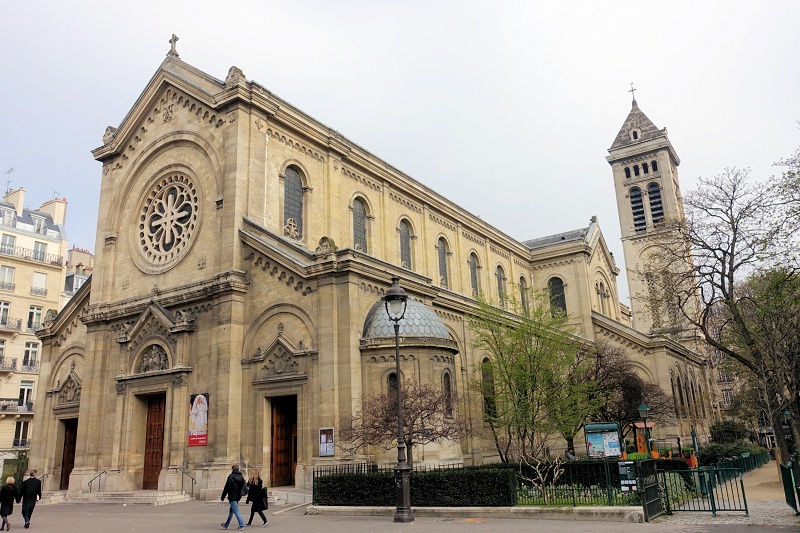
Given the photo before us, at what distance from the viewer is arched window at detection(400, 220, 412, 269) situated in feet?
121

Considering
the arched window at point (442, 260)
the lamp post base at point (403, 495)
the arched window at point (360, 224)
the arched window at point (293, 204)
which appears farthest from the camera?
the arched window at point (442, 260)

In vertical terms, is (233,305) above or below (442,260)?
below

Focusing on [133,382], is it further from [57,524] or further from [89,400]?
[57,524]

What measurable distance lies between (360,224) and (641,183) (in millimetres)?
46777

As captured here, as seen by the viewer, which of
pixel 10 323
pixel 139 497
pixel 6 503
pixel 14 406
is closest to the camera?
pixel 6 503

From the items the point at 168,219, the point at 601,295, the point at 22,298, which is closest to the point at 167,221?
the point at 168,219

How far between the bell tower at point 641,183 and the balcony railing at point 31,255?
176 feet

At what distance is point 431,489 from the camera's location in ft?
55.2

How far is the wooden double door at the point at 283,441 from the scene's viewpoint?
2455 cm

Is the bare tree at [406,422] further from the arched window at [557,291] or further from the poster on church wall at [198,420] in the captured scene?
the arched window at [557,291]

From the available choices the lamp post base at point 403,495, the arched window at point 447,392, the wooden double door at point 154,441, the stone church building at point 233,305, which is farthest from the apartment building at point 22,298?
the lamp post base at point 403,495

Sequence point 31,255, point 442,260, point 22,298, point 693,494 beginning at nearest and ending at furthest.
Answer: point 693,494, point 442,260, point 22,298, point 31,255

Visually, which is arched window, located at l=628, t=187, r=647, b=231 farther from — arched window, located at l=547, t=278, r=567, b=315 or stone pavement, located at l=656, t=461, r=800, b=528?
stone pavement, located at l=656, t=461, r=800, b=528

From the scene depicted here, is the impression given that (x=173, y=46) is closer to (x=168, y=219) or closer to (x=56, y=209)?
(x=168, y=219)
